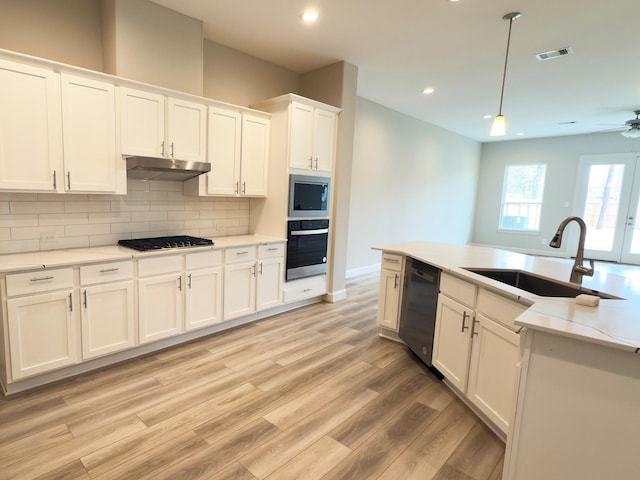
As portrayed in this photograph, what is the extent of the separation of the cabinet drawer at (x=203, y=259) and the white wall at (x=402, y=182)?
2.99 metres

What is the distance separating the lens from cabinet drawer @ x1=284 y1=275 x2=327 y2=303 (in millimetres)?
4066

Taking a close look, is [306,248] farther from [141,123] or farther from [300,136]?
[141,123]

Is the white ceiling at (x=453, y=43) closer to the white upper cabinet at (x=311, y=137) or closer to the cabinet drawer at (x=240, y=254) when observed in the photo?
the white upper cabinet at (x=311, y=137)

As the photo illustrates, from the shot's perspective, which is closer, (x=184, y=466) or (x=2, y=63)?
(x=184, y=466)

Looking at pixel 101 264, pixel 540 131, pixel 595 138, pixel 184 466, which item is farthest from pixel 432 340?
pixel 595 138

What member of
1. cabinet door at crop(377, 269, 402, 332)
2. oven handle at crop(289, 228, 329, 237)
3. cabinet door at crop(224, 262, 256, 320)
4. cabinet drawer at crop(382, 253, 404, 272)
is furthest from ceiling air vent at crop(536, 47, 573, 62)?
cabinet door at crop(224, 262, 256, 320)

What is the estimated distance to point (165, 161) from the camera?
2.87 metres

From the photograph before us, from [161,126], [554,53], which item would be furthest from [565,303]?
[554,53]

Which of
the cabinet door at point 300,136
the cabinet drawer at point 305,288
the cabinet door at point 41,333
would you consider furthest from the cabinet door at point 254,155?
the cabinet door at point 41,333

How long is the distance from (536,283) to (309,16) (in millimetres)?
2979

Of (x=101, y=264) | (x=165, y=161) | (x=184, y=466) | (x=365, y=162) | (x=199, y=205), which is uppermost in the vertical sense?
(x=365, y=162)

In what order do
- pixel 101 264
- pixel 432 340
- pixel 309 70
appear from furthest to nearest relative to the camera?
1. pixel 309 70
2. pixel 432 340
3. pixel 101 264

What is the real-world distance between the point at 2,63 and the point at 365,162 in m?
4.70

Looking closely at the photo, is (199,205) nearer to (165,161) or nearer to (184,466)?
(165,161)
